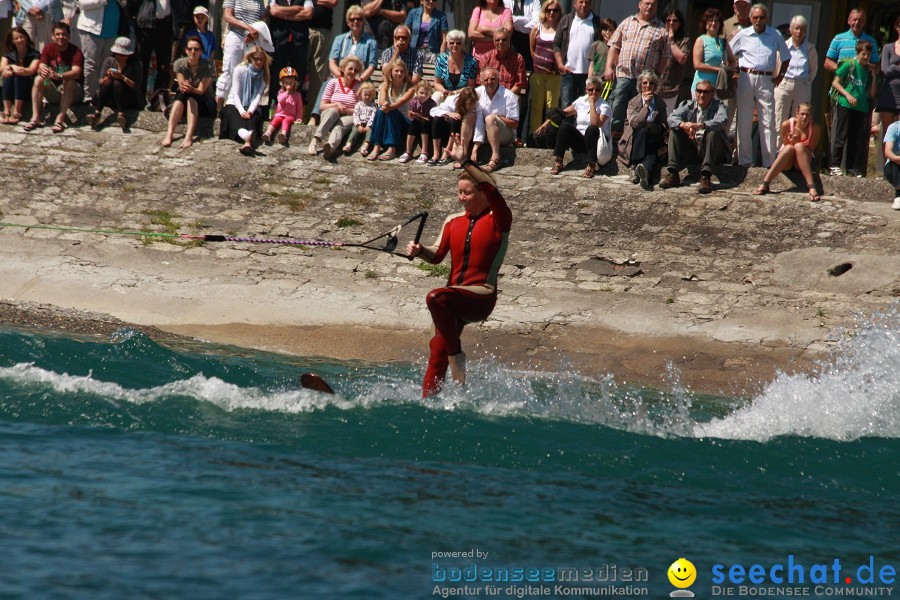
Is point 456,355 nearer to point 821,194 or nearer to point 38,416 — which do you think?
point 38,416

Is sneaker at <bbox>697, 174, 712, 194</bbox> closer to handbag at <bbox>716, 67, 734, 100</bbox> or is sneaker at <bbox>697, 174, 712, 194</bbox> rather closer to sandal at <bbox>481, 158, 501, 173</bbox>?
handbag at <bbox>716, 67, 734, 100</bbox>

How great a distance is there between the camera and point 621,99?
46.8 ft

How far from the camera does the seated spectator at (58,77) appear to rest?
51.3 feet

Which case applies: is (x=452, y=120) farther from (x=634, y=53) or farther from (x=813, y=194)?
(x=813, y=194)

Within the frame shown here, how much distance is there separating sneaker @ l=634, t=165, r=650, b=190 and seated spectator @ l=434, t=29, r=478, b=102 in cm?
237

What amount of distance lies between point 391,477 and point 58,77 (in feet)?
35.3

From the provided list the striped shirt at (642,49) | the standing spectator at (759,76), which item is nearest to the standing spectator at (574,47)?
the striped shirt at (642,49)

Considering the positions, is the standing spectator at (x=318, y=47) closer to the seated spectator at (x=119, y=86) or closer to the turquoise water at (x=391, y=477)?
the seated spectator at (x=119, y=86)

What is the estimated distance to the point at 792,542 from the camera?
6.34 m

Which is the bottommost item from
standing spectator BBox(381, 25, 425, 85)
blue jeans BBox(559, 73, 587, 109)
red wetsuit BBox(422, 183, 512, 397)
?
red wetsuit BBox(422, 183, 512, 397)

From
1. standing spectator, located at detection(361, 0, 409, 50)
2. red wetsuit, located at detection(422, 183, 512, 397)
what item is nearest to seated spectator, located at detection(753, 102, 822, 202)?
standing spectator, located at detection(361, 0, 409, 50)

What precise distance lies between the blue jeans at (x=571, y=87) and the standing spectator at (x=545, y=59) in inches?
12.1

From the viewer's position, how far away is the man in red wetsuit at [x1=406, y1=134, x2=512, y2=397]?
8.78 metres

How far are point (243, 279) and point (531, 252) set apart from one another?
11.0 feet
